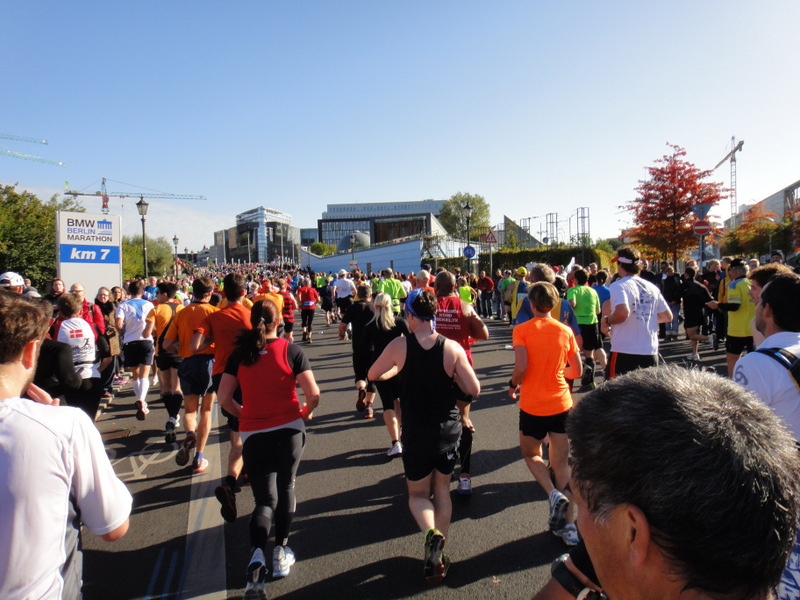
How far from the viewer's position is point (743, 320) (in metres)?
6.90

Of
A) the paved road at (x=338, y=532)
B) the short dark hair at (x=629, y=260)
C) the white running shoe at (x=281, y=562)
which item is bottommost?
the paved road at (x=338, y=532)

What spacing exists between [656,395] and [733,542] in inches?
10.5

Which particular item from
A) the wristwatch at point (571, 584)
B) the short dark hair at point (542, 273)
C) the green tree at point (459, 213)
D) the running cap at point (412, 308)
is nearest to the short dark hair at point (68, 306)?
the running cap at point (412, 308)

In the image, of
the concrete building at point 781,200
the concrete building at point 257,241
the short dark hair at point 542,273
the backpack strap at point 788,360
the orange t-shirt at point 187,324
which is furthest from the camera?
the concrete building at point 257,241

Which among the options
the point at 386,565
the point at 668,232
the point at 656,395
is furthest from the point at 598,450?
the point at 668,232

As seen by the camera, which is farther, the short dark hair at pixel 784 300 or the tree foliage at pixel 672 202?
the tree foliage at pixel 672 202

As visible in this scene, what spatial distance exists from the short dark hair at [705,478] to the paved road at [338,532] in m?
2.50

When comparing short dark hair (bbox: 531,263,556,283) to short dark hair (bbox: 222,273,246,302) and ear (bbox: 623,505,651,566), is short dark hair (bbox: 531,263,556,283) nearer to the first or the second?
short dark hair (bbox: 222,273,246,302)

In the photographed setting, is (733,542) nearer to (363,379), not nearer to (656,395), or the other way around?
(656,395)

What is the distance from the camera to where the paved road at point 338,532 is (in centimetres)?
318

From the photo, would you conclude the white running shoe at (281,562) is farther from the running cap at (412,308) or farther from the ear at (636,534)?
the ear at (636,534)

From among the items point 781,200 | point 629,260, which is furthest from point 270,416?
point 781,200

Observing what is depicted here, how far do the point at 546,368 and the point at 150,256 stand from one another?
5520 centimetres

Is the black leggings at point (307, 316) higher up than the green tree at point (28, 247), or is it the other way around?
the green tree at point (28, 247)
